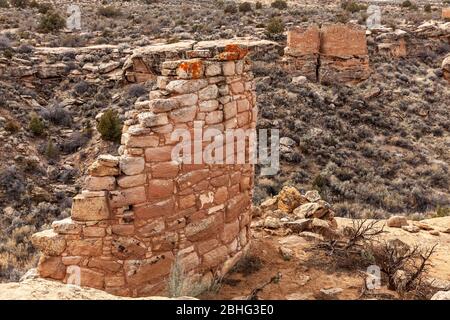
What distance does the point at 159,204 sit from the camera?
544 centimetres

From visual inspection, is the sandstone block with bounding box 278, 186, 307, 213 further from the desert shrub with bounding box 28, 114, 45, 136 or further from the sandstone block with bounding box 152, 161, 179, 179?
the desert shrub with bounding box 28, 114, 45, 136

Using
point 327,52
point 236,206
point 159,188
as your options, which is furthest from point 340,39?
point 159,188

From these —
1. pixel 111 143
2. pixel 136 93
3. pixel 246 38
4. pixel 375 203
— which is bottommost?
pixel 375 203

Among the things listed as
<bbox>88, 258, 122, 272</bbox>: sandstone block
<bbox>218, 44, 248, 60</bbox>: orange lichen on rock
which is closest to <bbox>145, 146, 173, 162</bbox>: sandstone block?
<bbox>88, 258, 122, 272</bbox>: sandstone block

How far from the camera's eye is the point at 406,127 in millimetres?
20500

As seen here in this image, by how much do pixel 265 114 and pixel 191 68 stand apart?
13621mm

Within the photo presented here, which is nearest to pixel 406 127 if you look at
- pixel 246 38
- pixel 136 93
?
pixel 246 38

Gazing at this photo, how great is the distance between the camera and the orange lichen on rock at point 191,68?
5.67 m

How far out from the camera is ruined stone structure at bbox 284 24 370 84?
21.6 meters

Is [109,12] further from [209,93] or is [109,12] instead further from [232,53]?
[209,93]

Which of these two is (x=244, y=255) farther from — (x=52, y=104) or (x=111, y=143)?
(x=52, y=104)

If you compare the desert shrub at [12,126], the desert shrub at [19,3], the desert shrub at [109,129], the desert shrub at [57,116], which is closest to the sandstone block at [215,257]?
the desert shrub at [109,129]

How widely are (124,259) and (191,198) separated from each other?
41.3 inches

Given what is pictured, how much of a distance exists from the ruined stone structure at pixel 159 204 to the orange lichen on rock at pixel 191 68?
1 cm
